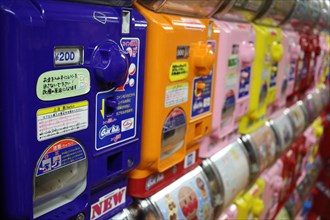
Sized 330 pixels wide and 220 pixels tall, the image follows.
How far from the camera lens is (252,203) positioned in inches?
72.6

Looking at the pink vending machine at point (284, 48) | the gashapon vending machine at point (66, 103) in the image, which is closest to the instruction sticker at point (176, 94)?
the gashapon vending machine at point (66, 103)

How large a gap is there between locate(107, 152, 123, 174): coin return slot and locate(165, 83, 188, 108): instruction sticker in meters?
0.18

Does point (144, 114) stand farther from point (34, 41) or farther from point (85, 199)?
A: point (34, 41)

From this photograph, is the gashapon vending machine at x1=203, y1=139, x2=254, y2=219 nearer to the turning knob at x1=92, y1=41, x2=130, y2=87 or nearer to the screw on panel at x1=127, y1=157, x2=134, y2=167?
the screw on panel at x1=127, y1=157, x2=134, y2=167

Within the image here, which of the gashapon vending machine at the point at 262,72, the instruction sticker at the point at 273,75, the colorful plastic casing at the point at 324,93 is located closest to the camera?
the gashapon vending machine at the point at 262,72

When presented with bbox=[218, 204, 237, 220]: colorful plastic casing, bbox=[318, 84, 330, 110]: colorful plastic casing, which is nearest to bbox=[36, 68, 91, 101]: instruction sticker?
bbox=[218, 204, 237, 220]: colorful plastic casing

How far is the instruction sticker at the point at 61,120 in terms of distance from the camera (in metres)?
0.62

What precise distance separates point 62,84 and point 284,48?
159 cm

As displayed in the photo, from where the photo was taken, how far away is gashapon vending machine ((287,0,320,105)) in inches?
82.6

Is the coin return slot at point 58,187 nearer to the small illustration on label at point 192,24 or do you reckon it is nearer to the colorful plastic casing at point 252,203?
the small illustration on label at point 192,24

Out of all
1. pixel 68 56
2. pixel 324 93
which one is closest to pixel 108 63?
pixel 68 56

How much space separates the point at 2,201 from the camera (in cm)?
62

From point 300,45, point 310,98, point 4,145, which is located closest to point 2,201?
point 4,145

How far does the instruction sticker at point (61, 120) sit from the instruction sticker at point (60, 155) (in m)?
0.02
